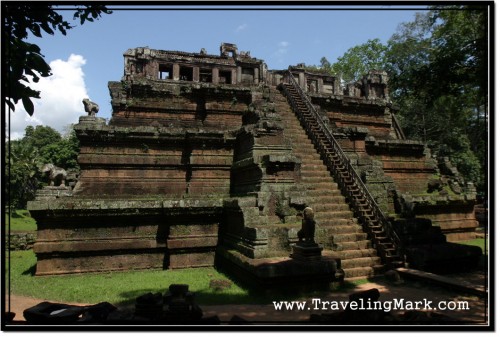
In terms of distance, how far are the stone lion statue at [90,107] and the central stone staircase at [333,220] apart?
6.84 m

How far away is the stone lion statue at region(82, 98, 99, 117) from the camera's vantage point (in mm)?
11734

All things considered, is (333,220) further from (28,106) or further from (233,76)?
(233,76)

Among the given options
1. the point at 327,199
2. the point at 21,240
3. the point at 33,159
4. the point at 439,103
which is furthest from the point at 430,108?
the point at 33,159

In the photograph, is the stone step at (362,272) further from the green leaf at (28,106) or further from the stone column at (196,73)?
the stone column at (196,73)

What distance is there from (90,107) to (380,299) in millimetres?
10580

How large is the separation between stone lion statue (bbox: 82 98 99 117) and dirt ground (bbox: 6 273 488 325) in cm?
664

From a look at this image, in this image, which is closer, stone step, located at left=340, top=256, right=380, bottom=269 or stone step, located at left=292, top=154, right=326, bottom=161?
stone step, located at left=340, top=256, right=380, bottom=269

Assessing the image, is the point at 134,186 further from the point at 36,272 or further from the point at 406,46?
the point at 406,46

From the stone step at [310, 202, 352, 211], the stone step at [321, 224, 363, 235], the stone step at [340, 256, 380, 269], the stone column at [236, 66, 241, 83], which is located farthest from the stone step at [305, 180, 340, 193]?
the stone column at [236, 66, 241, 83]

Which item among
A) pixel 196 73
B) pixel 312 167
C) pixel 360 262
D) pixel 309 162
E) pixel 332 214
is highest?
pixel 196 73

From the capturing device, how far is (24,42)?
4699 millimetres

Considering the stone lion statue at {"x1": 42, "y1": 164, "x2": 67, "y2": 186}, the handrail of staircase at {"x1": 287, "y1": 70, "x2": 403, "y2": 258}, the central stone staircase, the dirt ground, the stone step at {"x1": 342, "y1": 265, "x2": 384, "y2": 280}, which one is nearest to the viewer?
the dirt ground

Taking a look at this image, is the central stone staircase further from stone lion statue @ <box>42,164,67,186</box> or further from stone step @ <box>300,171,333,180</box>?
stone lion statue @ <box>42,164,67,186</box>

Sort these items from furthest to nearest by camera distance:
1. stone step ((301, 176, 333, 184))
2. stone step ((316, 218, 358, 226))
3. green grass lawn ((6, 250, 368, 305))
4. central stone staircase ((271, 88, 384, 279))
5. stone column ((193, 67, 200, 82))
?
stone column ((193, 67, 200, 82)) → stone step ((301, 176, 333, 184)) → stone step ((316, 218, 358, 226)) → central stone staircase ((271, 88, 384, 279)) → green grass lawn ((6, 250, 368, 305))
